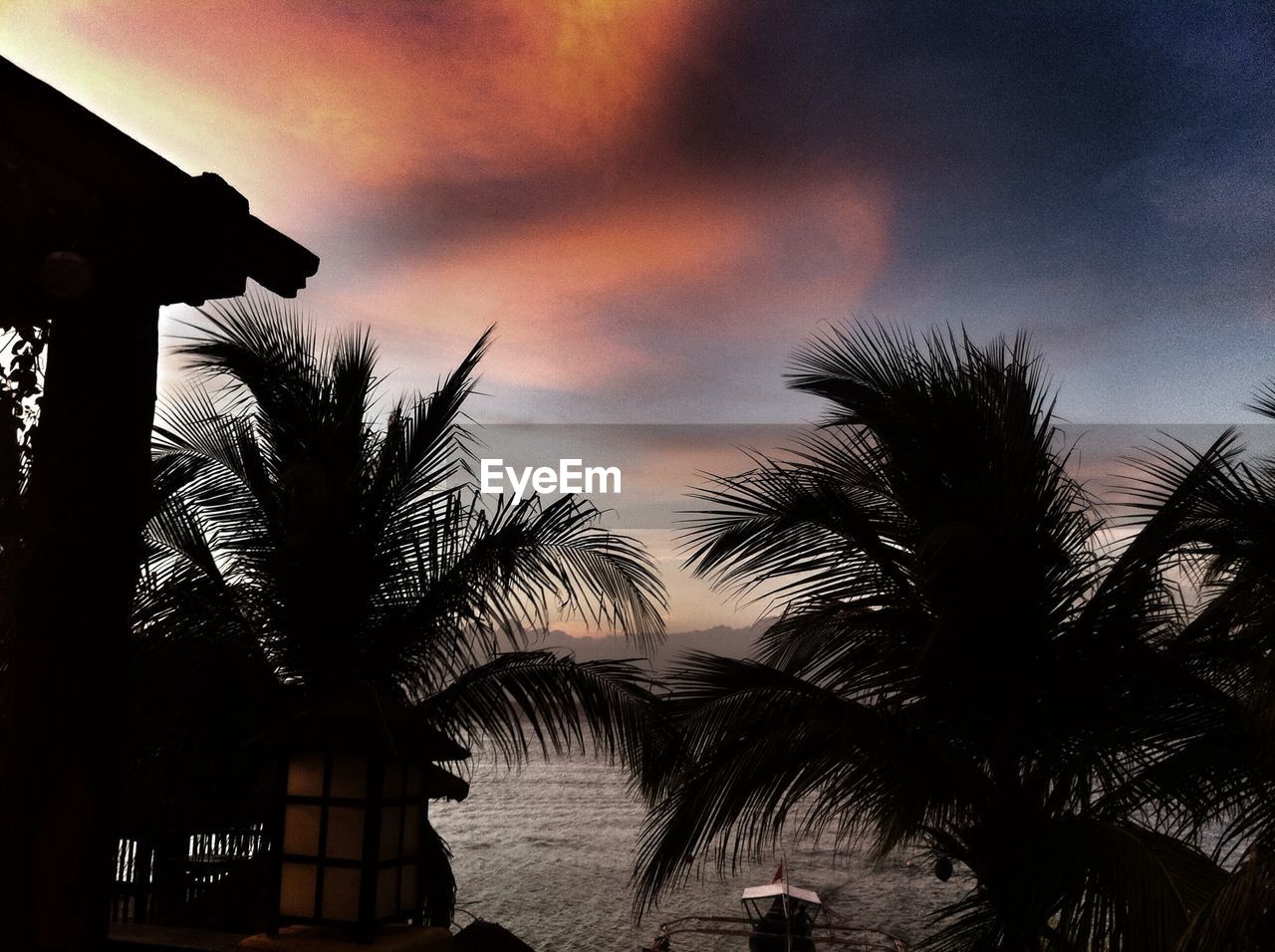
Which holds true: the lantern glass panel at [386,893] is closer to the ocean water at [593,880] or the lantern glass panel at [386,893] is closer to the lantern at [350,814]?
the lantern at [350,814]

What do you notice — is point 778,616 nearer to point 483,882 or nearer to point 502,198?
point 502,198

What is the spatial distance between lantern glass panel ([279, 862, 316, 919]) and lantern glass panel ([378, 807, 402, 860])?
0.22 m

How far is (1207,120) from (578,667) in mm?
18171

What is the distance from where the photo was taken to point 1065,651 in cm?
579

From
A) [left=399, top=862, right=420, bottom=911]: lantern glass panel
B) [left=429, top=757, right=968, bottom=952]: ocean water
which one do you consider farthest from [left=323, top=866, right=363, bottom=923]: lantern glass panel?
[left=429, top=757, right=968, bottom=952]: ocean water

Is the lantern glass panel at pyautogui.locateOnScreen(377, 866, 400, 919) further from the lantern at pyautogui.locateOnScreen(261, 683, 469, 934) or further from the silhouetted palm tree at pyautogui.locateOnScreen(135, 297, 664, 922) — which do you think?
the silhouetted palm tree at pyautogui.locateOnScreen(135, 297, 664, 922)

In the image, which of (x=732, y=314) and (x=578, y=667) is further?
(x=732, y=314)

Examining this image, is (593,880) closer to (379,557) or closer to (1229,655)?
(379,557)

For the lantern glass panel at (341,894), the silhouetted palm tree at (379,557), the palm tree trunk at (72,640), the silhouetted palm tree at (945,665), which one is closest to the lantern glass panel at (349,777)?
the lantern glass panel at (341,894)

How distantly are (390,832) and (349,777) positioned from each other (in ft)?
0.71

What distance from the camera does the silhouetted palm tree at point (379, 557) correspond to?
6.98 meters

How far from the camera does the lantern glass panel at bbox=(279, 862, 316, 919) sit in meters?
3.21

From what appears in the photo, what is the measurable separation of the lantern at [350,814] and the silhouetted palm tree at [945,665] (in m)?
1.96

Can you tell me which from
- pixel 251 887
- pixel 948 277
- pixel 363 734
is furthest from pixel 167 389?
pixel 948 277
